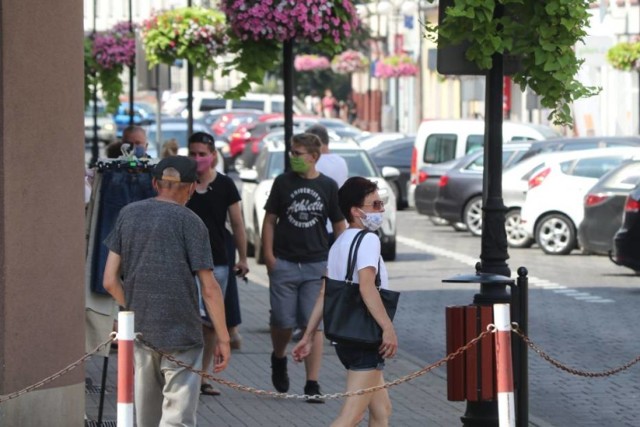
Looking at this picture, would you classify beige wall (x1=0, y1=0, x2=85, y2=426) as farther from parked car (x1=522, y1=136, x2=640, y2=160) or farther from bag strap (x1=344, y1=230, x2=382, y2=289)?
parked car (x1=522, y1=136, x2=640, y2=160)

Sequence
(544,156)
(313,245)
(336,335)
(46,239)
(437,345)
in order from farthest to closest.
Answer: (544,156) < (437,345) < (313,245) < (46,239) < (336,335)

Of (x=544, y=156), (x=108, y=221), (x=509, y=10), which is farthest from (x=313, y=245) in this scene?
(x=544, y=156)

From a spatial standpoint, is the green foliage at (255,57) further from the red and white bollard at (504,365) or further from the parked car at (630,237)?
the red and white bollard at (504,365)

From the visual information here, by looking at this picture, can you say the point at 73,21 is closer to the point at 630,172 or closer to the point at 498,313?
the point at 498,313

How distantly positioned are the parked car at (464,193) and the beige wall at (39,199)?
19.0 metres

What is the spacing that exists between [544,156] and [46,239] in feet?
62.5

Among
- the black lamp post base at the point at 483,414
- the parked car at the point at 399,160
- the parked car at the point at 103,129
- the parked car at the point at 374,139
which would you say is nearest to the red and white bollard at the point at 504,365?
the black lamp post base at the point at 483,414

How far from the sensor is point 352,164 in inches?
961

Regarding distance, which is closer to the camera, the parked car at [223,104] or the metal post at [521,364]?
the metal post at [521,364]

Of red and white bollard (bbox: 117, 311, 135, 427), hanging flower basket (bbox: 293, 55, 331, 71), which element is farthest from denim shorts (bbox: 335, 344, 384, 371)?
hanging flower basket (bbox: 293, 55, 331, 71)

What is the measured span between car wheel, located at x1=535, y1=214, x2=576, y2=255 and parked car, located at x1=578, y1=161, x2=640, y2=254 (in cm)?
197

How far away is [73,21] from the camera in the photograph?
9.57 m

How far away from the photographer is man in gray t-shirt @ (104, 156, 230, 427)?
8.03m

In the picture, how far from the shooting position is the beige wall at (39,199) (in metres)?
9.38
